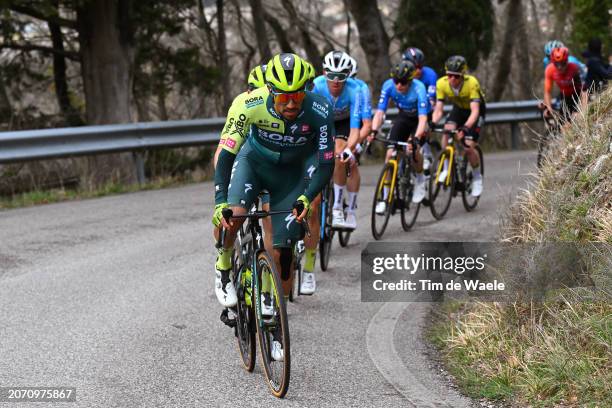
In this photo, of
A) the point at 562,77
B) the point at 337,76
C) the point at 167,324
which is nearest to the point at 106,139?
the point at 337,76

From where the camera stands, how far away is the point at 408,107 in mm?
11711

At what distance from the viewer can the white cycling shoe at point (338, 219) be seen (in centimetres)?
997

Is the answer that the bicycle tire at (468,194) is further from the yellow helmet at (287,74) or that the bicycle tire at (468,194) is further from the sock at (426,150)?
the yellow helmet at (287,74)

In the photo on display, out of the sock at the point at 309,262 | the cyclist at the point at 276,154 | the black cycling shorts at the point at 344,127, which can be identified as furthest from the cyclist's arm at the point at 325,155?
the black cycling shorts at the point at 344,127

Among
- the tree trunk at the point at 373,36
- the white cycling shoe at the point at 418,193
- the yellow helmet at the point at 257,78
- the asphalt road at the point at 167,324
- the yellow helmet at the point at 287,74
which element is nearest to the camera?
the asphalt road at the point at 167,324

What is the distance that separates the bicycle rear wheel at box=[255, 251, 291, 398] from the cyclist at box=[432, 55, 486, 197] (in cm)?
664

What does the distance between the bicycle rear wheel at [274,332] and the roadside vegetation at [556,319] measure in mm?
1147

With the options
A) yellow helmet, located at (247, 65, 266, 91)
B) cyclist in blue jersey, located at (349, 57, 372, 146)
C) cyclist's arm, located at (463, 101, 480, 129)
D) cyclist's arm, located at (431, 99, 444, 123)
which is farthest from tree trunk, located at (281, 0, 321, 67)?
yellow helmet, located at (247, 65, 266, 91)

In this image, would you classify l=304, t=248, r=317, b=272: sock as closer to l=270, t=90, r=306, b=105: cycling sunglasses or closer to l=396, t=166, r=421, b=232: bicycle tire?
l=270, t=90, r=306, b=105: cycling sunglasses

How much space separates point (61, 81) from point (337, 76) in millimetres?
11345

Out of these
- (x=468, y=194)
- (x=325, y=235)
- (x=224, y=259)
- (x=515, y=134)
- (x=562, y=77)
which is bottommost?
(x=515, y=134)

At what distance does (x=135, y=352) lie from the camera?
263 inches

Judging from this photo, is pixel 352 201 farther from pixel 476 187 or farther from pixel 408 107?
pixel 476 187

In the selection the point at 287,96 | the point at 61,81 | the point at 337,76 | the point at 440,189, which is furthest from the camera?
the point at 61,81
